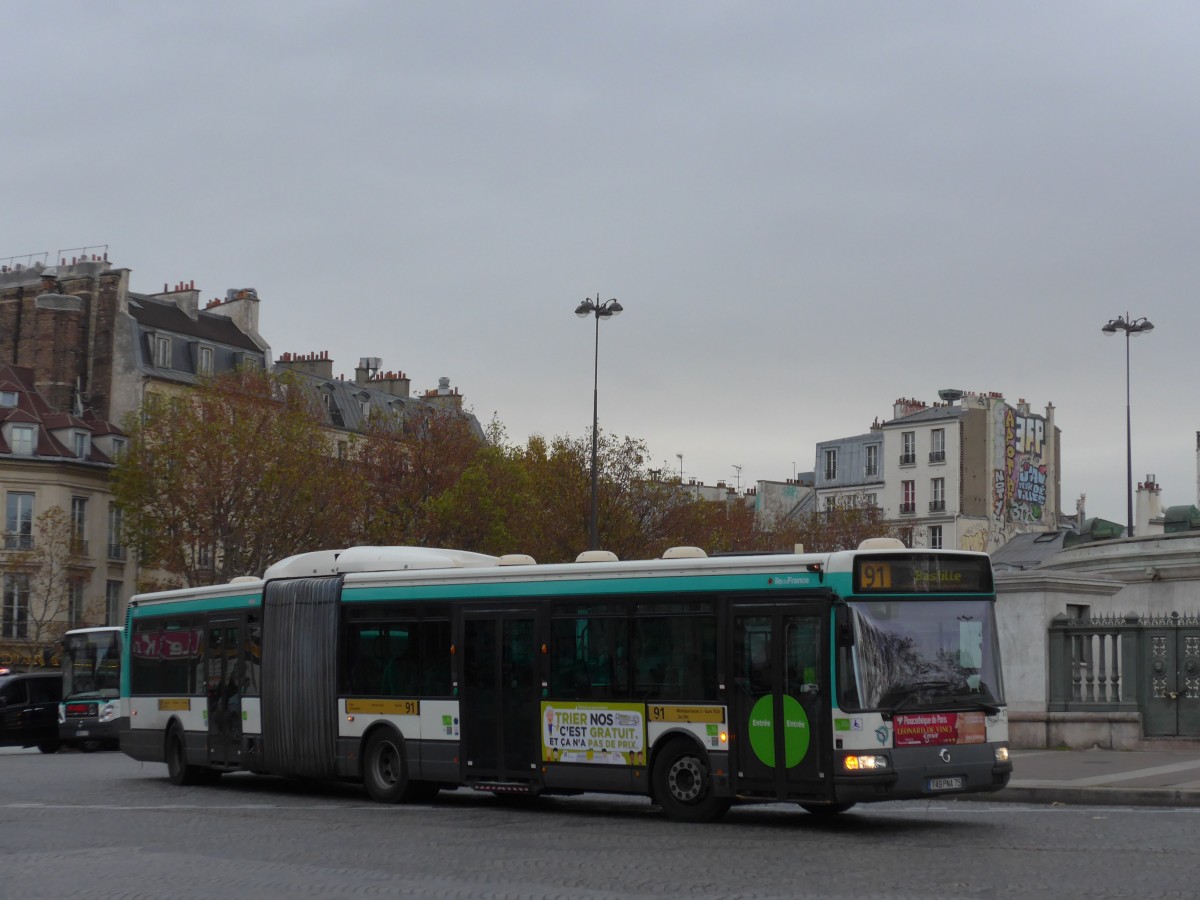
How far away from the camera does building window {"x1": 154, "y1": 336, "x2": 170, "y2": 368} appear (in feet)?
235

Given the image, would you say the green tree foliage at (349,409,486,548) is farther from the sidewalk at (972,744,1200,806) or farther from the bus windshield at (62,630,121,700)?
the sidewalk at (972,744,1200,806)

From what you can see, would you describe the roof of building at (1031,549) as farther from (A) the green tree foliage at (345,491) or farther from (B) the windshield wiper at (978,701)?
(B) the windshield wiper at (978,701)

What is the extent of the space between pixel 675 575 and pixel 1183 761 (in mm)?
9252

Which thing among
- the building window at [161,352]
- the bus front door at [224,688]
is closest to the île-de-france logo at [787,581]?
the bus front door at [224,688]

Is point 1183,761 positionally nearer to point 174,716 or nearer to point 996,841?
point 996,841

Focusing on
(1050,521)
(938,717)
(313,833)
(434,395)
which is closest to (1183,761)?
(938,717)

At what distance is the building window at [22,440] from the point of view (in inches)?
2576

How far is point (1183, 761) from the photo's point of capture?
23.2 meters

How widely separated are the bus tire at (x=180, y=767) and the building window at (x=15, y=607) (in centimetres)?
4074

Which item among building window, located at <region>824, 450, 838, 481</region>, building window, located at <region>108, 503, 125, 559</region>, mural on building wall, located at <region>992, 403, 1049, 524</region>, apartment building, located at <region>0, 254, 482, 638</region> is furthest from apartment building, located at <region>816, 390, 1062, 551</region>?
building window, located at <region>108, 503, 125, 559</region>

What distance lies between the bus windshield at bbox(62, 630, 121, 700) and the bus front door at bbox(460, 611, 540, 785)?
2338 cm

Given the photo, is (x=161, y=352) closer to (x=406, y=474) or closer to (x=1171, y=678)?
(x=406, y=474)

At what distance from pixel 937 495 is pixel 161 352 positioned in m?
47.3

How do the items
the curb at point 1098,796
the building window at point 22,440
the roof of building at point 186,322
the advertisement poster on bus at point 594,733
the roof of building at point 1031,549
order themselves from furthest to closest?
1. the roof of building at point 186,322
2. the roof of building at point 1031,549
3. the building window at point 22,440
4. the curb at point 1098,796
5. the advertisement poster on bus at point 594,733
